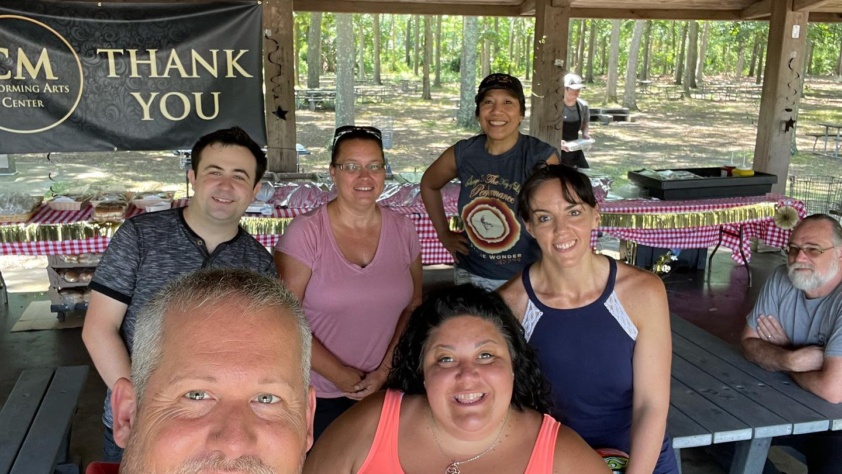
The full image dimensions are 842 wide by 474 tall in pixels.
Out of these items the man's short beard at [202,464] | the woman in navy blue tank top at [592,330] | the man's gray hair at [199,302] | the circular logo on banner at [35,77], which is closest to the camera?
the man's short beard at [202,464]

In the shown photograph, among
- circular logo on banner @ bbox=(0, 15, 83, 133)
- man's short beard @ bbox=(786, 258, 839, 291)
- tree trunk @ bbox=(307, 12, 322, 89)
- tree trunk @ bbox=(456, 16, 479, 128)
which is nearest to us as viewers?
man's short beard @ bbox=(786, 258, 839, 291)

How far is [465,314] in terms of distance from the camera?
194 centimetres

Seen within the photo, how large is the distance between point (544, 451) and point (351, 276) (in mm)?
935

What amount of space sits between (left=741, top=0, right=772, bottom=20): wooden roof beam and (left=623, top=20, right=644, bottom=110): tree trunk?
1419cm

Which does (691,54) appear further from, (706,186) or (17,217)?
(17,217)

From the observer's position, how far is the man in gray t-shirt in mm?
2656

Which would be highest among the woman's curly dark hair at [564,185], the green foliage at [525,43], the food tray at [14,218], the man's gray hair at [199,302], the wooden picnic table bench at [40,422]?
the green foliage at [525,43]

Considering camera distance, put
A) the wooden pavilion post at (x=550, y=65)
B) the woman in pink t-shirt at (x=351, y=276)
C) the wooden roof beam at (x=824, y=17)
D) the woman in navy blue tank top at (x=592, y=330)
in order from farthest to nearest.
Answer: the wooden roof beam at (x=824, y=17), the wooden pavilion post at (x=550, y=65), the woman in pink t-shirt at (x=351, y=276), the woman in navy blue tank top at (x=592, y=330)

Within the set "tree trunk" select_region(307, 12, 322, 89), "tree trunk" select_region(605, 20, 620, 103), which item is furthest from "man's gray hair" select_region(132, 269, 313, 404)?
"tree trunk" select_region(605, 20, 620, 103)

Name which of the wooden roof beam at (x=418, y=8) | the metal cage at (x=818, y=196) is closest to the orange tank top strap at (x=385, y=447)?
the wooden roof beam at (x=418, y=8)

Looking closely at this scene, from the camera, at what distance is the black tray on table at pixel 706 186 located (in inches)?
227

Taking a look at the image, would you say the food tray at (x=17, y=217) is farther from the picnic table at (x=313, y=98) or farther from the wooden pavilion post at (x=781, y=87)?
the picnic table at (x=313, y=98)

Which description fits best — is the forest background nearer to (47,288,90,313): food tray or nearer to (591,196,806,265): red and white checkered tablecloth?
(47,288,90,313): food tray

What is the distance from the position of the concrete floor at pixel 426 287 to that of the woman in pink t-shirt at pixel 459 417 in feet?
6.23
